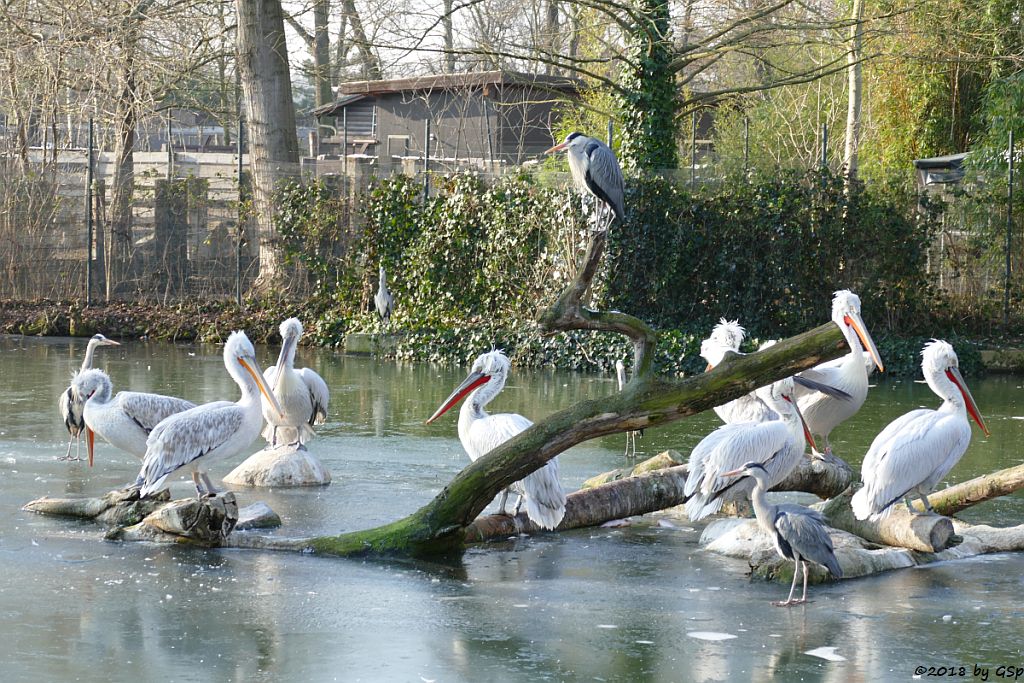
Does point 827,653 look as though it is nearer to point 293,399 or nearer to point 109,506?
point 109,506

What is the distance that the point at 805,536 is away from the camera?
6.12 m

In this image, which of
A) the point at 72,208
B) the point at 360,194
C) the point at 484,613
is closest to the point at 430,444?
the point at 484,613

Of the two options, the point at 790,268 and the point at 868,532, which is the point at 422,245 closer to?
the point at 790,268

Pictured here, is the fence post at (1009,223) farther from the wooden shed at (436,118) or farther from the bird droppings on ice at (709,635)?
the bird droppings on ice at (709,635)

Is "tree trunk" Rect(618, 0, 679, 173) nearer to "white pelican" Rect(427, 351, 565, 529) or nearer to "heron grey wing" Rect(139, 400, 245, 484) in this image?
"white pelican" Rect(427, 351, 565, 529)

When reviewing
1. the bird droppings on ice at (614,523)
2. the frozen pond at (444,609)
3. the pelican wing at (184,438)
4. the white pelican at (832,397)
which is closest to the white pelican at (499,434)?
the frozen pond at (444,609)

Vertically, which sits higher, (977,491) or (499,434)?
(499,434)

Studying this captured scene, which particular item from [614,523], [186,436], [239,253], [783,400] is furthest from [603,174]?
[239,253]

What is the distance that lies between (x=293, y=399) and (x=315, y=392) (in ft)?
0.76

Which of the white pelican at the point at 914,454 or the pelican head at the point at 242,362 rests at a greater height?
the pelican head at the point at 242,362

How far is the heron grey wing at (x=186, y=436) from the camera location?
24.2ft

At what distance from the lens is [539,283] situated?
15602mm

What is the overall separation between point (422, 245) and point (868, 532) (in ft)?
32.2

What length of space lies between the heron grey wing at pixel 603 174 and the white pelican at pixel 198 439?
12.4 ft
